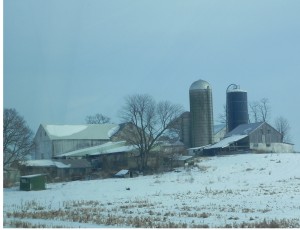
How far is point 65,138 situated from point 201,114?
60.5ft

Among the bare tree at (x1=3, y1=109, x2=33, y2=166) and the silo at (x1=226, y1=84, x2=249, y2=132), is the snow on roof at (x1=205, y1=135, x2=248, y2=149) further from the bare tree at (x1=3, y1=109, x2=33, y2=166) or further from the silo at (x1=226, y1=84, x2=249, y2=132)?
the bare tree at (x1=3, y1=109, x2=33, y2=166)

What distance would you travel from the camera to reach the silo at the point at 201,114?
73.9 meters

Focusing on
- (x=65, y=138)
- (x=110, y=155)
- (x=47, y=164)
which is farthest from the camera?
(x=65, y=138)

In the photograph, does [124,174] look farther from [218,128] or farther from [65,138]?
[218,128]

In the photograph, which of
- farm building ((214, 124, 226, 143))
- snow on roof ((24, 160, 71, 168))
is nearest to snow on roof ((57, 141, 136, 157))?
snow on roof ((24, 160, 71, 168))

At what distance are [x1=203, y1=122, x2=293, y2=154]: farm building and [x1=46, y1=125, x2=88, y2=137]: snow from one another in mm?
19837

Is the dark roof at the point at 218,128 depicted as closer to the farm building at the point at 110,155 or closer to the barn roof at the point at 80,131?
the barn roof at the point at 80,131

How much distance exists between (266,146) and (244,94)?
1041 cm

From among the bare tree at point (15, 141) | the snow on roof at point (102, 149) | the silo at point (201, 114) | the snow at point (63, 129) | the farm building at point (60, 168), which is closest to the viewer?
the bare tree at point (15, 141)

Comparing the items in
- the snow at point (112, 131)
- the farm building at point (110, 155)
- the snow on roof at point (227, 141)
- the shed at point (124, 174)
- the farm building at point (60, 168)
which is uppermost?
the snow at point (112, 131)

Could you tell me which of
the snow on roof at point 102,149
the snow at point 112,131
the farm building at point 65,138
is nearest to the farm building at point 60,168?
the snow on roof at point 102,149

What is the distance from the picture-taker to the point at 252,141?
67.1m

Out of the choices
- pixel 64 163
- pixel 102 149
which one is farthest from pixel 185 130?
pixel 64 163

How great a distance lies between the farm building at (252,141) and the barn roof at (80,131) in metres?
16.5
